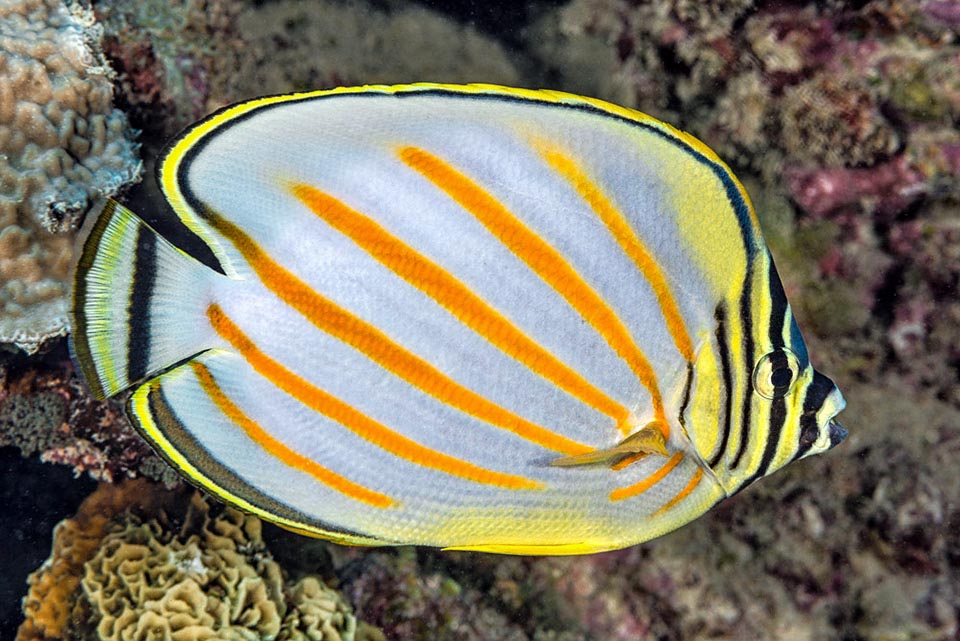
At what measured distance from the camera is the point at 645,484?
4.82 feet

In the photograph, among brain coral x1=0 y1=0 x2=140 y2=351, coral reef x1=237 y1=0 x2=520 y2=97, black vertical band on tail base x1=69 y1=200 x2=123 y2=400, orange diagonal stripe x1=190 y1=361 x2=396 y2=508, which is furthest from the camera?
coral reef x1=237 y1=0 x2=520 y2=97

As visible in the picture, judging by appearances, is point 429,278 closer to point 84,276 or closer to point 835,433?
point 84,276

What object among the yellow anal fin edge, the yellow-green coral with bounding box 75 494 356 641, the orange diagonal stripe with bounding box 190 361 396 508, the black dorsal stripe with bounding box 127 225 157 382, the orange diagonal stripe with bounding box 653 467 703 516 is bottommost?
the yellow-green coral with bounding box 75 494 356 641

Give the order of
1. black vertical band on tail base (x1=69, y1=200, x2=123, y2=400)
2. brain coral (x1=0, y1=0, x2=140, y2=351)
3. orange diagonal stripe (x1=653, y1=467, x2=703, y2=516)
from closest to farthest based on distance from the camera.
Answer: black vertical band on tail base (x1=69, y1=200, x2=123, y2=400) < orange diagonal stripe (x1=653, y1=467, x2=703, y2=516) < brain coral (x1=0, y1=0, x2=140, y2=351)

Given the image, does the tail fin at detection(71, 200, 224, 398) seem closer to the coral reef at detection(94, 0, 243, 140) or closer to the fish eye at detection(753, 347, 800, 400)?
the fish eye at detection(753, 347, 800, 400)

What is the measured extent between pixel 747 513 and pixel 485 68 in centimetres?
286

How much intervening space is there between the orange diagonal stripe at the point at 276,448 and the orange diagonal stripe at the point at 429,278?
398 millimetres

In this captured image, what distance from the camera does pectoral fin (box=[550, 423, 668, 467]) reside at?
134 centimetres

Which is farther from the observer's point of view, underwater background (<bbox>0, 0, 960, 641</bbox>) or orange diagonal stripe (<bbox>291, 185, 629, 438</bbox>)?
underwater background (<bbox>0, 0, 960, 641</bbox>)

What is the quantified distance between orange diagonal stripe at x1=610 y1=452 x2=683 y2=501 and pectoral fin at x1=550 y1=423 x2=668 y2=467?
70mm

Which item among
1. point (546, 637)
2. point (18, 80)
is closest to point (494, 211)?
point (18, 80)

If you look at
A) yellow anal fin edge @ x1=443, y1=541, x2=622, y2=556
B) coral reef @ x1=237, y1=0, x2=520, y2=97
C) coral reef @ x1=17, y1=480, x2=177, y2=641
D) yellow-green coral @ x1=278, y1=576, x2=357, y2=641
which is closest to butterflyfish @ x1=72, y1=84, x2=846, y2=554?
yellow anal fin edge @ x1=443, y1=541, x2=622, y2=556

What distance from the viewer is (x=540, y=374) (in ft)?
4.43

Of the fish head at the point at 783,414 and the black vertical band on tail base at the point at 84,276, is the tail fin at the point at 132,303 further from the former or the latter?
the fish head at the point at 783,414
